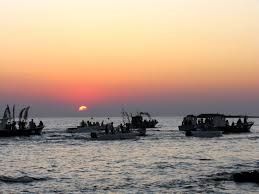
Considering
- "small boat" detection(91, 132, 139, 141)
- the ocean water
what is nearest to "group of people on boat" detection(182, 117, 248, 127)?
"small boat" detection(91, 132, 139, 141)

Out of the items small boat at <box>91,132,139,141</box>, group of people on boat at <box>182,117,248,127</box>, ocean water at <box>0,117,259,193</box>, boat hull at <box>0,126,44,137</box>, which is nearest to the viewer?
ocean water at <box>0,117,259,193</box>

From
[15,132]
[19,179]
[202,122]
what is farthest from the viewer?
[202,122]

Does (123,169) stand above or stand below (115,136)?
below

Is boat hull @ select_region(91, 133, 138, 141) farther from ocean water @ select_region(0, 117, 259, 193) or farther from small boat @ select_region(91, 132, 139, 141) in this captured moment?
ocean water @ select_region(0, 117, 259, 193)

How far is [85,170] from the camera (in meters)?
45.8

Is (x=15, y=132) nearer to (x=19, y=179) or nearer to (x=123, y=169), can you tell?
(x=123, y=169)

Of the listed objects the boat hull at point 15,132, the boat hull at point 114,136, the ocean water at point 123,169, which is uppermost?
the boat hull at point 15,132

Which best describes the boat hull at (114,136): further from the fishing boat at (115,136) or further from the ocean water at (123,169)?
the ocean water at (123,169)

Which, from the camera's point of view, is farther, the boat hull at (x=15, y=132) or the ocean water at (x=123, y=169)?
the boat hull at (x=15, y=132)

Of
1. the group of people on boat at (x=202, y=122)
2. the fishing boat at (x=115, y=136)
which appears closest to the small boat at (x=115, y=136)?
the fishing boat at (x=115, y=136)

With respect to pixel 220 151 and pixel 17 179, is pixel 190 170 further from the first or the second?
pixel 220 151

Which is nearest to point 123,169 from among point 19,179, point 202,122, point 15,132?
point 19,179

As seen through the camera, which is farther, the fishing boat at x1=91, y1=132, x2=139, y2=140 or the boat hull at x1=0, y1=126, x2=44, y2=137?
the boat hull at x1=0, y1=126, x2=44, y2=137

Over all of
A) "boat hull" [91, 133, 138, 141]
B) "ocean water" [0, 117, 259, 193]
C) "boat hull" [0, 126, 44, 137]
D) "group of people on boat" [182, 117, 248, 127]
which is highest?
"group of people on boat" [182, 117, 248, 127]
